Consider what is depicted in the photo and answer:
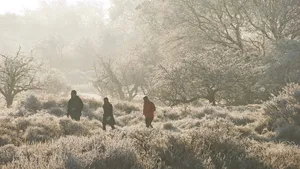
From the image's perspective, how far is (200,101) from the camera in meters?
30.9

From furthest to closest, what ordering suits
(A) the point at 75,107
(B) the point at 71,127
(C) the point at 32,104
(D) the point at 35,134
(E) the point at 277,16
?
(E) the point at 277,16 < (C) the point at 32,104 < (A) the point at 75,107 < (B) the point at 71,127 < (D) the point at 35,134

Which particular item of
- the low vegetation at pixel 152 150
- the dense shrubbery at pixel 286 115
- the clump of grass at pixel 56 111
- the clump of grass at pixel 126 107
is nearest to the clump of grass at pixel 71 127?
the low vegetation at pixel 152 150

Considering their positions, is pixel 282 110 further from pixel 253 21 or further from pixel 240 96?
pixel 253 21

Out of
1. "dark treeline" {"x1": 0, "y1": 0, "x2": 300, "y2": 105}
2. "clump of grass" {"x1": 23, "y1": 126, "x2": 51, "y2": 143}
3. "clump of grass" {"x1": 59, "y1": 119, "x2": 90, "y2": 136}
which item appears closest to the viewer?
"clump of grass" {"x1": 23, "y1": 126, "x2": 51, "y2": 143}

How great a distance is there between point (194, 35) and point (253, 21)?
452 centimetres

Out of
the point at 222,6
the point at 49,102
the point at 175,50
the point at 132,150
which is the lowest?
the point at 132,150

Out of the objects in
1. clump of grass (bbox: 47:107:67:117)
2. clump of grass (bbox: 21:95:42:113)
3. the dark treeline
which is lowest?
clump of grass (bbox: 47:107:67:117)

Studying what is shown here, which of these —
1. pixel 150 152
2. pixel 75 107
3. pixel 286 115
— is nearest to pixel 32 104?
pixel 75 107

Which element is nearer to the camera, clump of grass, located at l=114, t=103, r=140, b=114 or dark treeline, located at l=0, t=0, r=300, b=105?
clump of grass, located at l=114, t=103, r=140, b=114

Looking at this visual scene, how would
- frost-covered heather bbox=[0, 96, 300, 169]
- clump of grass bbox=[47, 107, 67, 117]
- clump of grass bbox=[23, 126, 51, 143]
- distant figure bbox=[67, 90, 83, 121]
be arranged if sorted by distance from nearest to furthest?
frost-covered heather bbox=[0, 96, 300, 169]
clump of grass bbox=[23, 126, 51, 143]
distant figure bbox=[67, 90, 83, 121]
clump of grass bbox=[47, 107, 67, 117]

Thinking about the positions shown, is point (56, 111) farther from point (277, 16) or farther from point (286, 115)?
point (277, 16)

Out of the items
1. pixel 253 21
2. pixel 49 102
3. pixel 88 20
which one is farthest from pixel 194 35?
pixel 88 20

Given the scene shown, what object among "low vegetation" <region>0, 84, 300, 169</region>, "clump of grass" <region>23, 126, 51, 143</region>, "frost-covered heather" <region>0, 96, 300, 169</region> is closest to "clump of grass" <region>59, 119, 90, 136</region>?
"clump of grass" <region>23, 126, 51, 143</region>

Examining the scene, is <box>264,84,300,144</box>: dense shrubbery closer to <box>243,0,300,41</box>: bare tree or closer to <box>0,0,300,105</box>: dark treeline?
<box>0,0,300,105</box>: dark treeline
